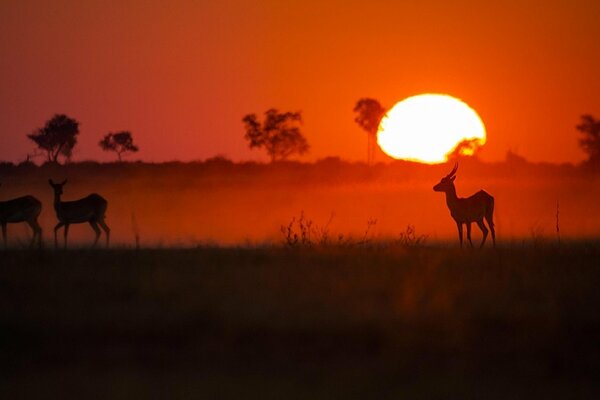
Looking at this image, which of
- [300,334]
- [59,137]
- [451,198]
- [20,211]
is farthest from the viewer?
[59,137]

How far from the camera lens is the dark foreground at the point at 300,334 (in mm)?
9406

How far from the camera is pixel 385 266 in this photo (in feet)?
47.2

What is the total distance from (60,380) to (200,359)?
1.38 m

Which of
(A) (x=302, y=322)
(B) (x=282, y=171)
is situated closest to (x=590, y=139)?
(B) (x=282, y=171)

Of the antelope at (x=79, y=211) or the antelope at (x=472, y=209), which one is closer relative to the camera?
the antelope at (x=472, y=209)

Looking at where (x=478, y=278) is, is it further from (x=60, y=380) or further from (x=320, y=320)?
(x=60, y=380)

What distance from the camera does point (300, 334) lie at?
34.3 feet

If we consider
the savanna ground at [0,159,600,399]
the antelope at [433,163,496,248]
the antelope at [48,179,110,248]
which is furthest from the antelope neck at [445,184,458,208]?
the antelope at [48,179,110,248]

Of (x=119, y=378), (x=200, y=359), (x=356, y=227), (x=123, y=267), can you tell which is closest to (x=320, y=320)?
(x=200, y=359)

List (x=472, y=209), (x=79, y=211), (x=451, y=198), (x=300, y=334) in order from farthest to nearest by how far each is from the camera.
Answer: (x=79, y=211) < (x=451, y=198) < (x=472, y=209) < (x=300, y=334)

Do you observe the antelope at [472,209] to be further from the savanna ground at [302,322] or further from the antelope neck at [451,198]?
the savanna ground at [302,322]

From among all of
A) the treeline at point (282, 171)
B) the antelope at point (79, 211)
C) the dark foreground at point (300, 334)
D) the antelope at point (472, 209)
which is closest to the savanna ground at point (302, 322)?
the dark foreground at point (300, 334)

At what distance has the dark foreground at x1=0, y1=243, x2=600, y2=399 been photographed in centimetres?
941

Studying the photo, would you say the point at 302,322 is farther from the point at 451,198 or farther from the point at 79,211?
the point at 79,211
